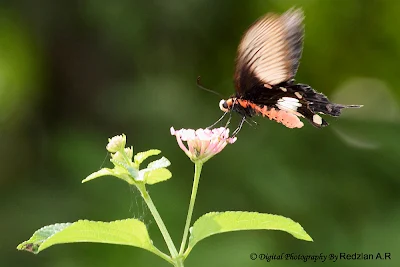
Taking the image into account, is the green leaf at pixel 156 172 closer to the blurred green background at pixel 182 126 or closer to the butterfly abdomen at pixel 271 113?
the butterfly abdomen at pixel 271 113

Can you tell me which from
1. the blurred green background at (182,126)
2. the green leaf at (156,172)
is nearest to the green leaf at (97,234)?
the green leaf at (156,172)

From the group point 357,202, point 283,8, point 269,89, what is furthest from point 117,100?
point 269,89

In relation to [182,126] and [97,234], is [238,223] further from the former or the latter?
[182,126]

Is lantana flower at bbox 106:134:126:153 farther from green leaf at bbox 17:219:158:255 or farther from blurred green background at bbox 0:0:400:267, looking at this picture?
blurred green background at bbox 0:0:400:267

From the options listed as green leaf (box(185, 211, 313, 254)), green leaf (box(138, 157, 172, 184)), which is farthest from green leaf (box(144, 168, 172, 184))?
green leaf (box(185, 211, 313, 254))

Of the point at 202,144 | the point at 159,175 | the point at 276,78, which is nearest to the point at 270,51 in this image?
the point at 276,78

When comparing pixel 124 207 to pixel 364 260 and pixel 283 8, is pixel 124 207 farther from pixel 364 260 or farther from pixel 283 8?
pixel 283 8
